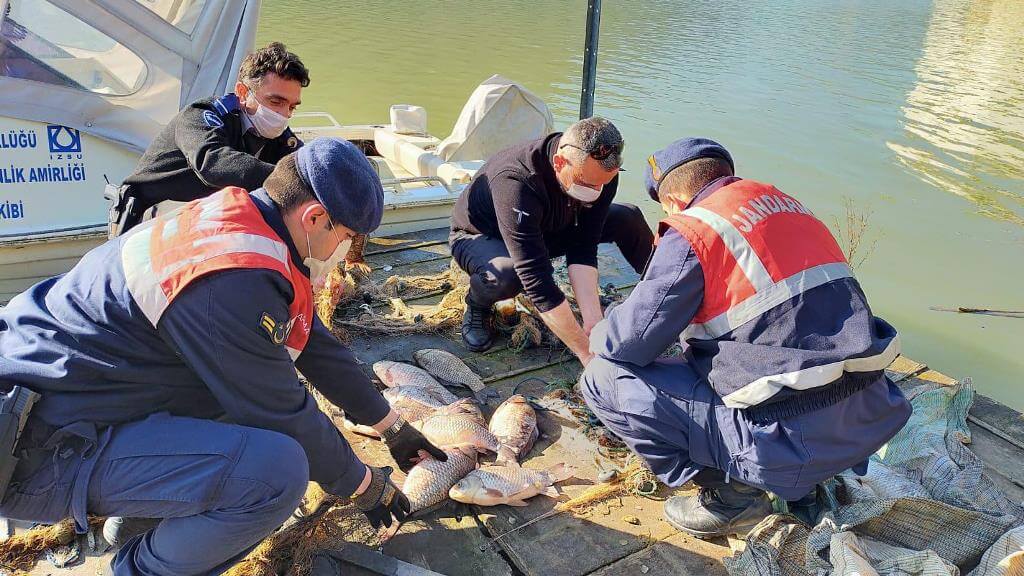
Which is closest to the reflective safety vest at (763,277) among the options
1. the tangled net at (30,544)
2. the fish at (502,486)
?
the fish at (502,486)

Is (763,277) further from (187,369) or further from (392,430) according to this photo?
(187,369)

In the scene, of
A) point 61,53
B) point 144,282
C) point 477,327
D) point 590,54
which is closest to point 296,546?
point 144,282

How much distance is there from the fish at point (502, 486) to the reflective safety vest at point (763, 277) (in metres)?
0.92

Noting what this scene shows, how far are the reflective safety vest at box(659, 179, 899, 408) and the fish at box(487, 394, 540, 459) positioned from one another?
1114mm

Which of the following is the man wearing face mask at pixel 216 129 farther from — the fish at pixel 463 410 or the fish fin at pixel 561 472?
the fish fin at pixel 561 472

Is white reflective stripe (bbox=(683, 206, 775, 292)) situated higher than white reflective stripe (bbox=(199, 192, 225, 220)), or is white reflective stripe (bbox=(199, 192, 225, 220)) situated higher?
white reflective stripe (bbox=(199, 192, 225, 220))

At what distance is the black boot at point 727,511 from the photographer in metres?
2.82

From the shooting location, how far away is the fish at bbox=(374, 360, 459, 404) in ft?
12.1

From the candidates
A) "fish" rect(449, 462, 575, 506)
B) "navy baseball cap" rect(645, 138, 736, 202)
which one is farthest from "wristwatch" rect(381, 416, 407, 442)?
"navy baseball cap" rect(645, 138, 736, 202)

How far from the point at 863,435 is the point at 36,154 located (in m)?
5.27

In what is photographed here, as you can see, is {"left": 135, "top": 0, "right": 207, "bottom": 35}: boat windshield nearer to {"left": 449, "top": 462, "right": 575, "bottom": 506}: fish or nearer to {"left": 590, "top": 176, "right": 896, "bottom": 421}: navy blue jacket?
{"left": 449, "top": 462, "right": 575, "bottom": 506}: fish

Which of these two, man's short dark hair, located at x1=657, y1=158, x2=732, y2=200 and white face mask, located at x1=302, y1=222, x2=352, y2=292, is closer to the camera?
white face mask, located at x1=302, y1=222, x2=352, y2=292

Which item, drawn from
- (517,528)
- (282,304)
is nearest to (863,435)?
(517,528)

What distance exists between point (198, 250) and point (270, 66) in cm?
246
